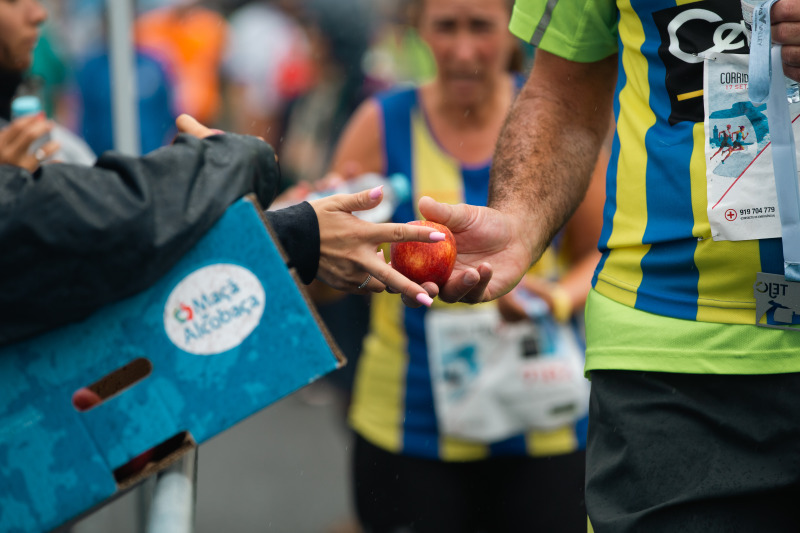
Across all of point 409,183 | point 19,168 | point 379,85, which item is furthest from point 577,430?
point 379,85

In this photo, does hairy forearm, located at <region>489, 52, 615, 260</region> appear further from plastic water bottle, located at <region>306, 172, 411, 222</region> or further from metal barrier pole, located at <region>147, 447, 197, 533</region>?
plastic water bottle, located at <region>306, 172, 411, 222</region>

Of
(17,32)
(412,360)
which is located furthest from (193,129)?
(412,360)

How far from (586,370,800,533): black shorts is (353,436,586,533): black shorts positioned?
3.92 ft

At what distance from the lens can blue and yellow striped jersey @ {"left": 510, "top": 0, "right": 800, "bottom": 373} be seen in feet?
5.53

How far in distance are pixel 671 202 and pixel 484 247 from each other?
1.30 feet

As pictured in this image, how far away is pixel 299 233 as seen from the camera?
1.87m

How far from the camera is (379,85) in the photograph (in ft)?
26.7

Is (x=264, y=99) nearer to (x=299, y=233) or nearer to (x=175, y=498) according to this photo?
(x=299, y=233)

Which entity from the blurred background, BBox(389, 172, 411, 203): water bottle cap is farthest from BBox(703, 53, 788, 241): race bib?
the blurred background

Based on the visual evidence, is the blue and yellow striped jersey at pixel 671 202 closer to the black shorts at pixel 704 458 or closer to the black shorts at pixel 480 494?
the black shorts at pixel 704 458

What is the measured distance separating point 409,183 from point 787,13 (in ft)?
5.73

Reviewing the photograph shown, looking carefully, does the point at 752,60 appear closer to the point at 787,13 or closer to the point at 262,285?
the point at 787,13

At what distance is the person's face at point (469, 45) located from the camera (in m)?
3.40

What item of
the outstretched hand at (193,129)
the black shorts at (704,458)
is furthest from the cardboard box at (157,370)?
the black shorts at (704,458)
